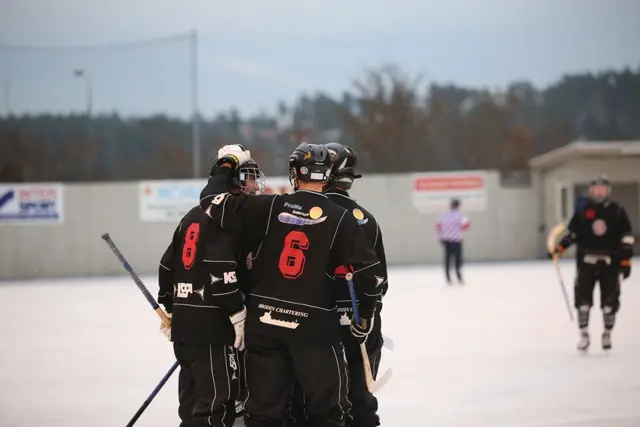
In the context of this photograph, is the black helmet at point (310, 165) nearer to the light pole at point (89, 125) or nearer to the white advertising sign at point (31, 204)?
the white advertising sign at point (31, 204)

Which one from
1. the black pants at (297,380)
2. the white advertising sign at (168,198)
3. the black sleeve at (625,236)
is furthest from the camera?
the white advertising sign at (168,198)

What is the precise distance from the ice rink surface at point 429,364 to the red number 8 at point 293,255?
190 centimetres

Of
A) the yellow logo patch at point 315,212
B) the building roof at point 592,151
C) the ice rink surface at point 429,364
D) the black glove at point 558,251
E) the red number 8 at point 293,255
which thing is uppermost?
the building roof at point 592,151

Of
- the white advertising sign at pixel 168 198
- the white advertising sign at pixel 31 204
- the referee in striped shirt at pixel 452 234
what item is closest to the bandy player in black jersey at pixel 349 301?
the referee in striped shirt at pixel 452 234

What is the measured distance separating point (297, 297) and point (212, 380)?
68 cm

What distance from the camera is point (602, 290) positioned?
9406mm

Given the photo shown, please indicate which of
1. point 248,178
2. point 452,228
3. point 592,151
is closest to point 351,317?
point 248,178

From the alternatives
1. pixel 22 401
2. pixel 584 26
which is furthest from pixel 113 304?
pixel 584 26

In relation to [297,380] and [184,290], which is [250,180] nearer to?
[184,290]

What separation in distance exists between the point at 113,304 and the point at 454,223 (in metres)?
6.86

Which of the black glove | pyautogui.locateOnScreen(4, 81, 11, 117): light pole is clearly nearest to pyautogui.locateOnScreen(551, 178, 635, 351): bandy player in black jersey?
the black glove

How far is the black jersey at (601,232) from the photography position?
9.27 metres

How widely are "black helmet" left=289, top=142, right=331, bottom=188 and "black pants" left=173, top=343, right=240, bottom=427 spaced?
3.25 ft

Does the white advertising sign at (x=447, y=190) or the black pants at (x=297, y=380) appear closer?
the black pants at (x=297, y=380)
